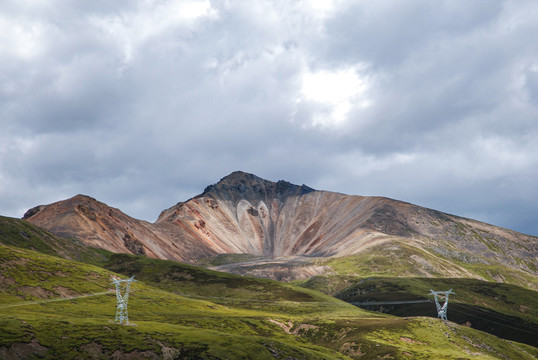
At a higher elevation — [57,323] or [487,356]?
[57,323]

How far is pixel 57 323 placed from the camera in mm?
83625

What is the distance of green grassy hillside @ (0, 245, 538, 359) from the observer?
76.6 m

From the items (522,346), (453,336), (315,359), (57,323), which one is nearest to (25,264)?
(57,323)

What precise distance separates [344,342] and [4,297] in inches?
3847

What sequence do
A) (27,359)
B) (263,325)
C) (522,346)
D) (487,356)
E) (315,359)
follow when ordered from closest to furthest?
(27,359) → (315,359) → (487,356) → (263,325) → (522,346)

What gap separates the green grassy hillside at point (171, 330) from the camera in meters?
76.6

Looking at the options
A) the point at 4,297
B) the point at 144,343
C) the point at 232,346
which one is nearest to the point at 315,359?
the point at 232,346

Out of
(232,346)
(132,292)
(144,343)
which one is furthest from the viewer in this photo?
(132,292)

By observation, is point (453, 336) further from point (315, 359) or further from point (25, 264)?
point (25, 264)

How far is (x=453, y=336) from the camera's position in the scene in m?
135

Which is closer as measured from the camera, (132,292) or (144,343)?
(144,343)

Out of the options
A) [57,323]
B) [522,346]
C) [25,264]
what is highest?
[25,264]

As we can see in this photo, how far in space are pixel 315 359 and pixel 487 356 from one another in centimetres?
5687

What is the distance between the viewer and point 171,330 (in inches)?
3617
